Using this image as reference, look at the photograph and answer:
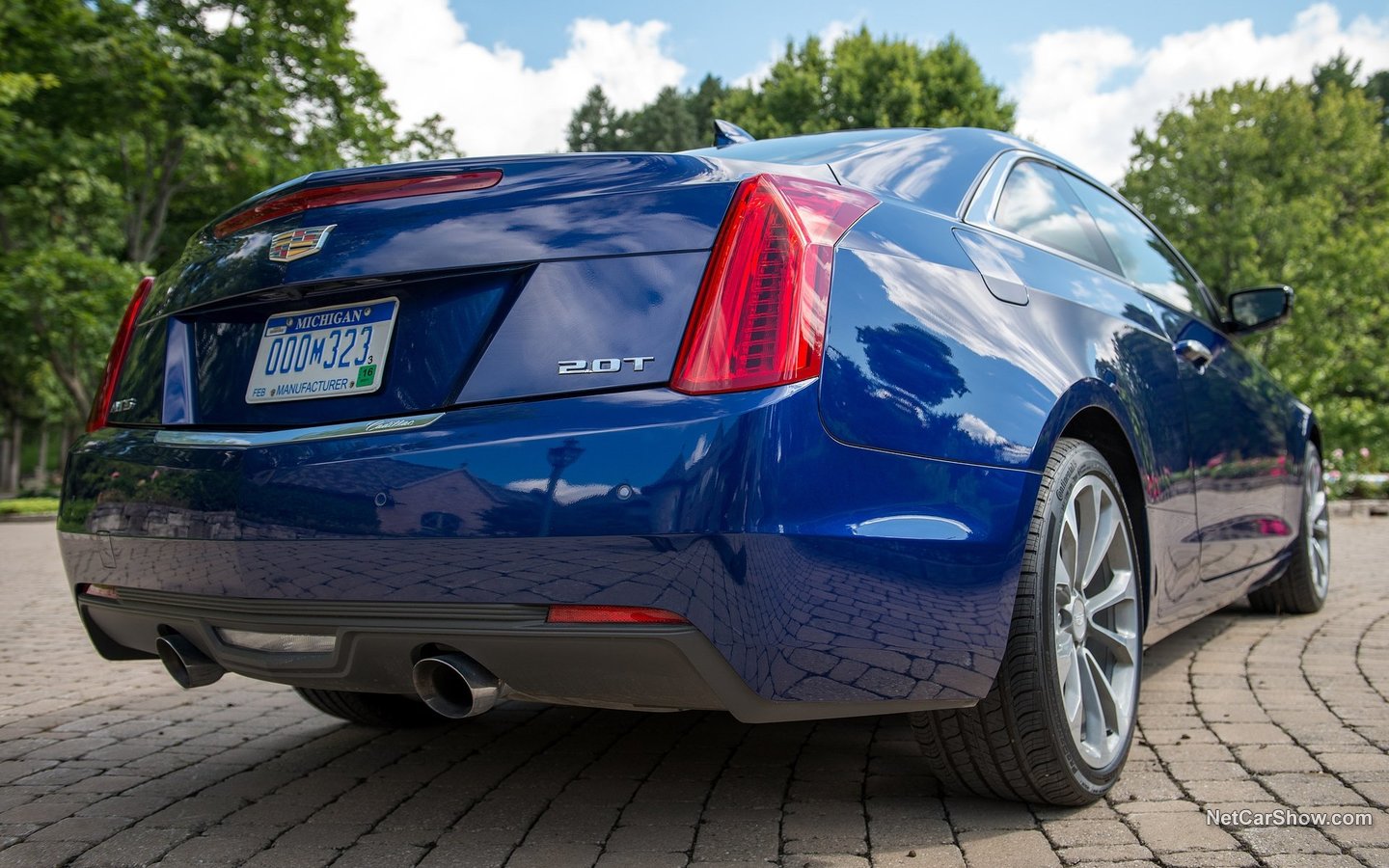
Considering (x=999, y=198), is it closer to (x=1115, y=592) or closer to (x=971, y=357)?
(x=971, y=357)

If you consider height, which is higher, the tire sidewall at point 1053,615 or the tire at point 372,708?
the tire sidewall at point 1053,615

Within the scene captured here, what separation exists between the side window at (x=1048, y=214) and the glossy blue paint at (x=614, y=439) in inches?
13.7

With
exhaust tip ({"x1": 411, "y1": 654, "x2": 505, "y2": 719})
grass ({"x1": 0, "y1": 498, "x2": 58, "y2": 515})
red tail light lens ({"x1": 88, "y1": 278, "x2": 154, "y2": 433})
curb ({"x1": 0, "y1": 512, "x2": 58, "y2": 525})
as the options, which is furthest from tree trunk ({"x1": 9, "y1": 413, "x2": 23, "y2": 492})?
exhaust tip ({"x1": 411, "y1": 654, "x2": 505, "y2": 719})

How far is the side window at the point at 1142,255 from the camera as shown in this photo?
3.75m

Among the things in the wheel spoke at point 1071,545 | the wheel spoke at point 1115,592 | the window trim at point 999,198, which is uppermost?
the window trim at point 999,198

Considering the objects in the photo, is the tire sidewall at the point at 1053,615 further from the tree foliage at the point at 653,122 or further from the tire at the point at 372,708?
the tree foliage at the point at 653,122

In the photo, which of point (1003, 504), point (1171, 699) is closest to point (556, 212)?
point (1003, 504)

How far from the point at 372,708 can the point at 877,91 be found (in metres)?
33.0

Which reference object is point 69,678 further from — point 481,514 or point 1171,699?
point 1171,699

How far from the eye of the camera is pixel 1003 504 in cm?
238

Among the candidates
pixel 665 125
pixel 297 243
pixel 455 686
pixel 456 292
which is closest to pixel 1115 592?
pixel 455 686

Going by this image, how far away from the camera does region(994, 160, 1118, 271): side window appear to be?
3.09 meters

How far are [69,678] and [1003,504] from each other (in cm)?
396

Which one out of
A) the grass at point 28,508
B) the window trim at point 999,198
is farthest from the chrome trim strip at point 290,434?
the grass at point 28,508
